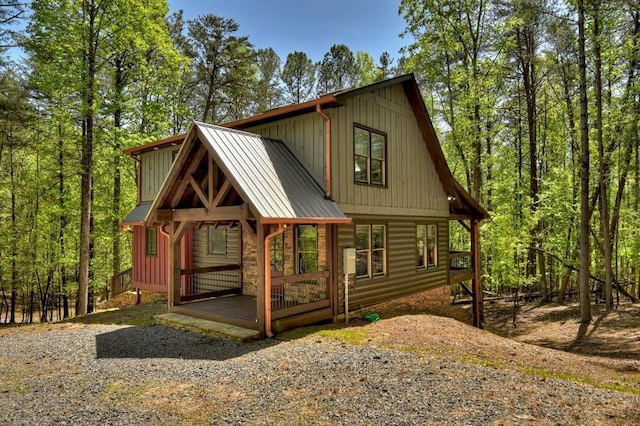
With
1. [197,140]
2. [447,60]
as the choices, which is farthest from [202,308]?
[447,60]

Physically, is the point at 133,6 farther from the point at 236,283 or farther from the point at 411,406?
the point at 411,406

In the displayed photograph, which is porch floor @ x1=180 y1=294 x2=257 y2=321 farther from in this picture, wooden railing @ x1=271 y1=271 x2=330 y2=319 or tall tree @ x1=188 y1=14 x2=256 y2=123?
tall tree @ x1=188 y1=14 x2=256 y2=123

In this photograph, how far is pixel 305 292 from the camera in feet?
33.2

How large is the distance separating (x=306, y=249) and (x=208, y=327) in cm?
323

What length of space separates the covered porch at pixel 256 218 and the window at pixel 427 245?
14.6 feet

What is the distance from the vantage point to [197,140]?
8594mm

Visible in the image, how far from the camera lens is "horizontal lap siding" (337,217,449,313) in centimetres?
1012

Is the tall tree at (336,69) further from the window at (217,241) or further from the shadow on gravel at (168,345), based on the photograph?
the shadow on gravel at (168,345)

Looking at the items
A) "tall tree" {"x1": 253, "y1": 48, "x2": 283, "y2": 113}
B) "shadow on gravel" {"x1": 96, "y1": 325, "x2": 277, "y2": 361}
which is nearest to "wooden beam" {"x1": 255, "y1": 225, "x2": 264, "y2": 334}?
"shadow on gravel" {"x1": 96, "y1": 325, "x2": 277, "y2": 361}

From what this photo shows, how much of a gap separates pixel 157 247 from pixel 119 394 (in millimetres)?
9916

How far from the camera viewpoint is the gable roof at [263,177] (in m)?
7.77

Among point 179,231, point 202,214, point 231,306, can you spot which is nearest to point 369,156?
point 202,214

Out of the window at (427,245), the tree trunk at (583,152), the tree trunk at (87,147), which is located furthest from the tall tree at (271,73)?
the tree trunk at (583,152)

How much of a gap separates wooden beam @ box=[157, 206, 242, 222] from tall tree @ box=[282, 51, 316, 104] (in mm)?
20332
